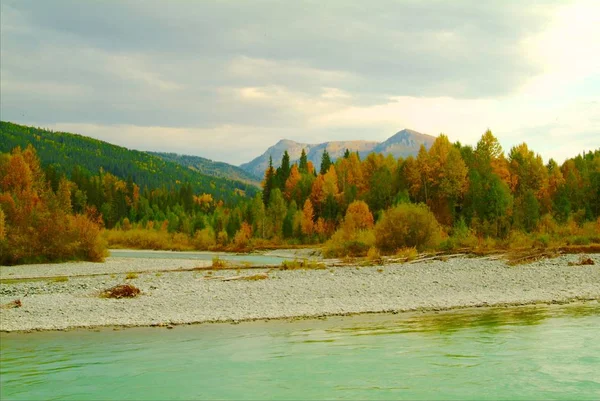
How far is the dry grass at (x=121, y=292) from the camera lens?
26047 millimetres

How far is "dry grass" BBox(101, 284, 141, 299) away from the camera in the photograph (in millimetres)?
26047

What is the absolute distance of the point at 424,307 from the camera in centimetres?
2259

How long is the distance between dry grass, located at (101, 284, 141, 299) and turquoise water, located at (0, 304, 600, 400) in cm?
693

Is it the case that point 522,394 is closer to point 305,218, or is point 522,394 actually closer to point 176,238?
point 305,218

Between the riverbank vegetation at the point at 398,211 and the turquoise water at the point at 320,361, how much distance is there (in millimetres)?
23521

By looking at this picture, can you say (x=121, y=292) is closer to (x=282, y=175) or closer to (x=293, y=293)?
(x=293, y=293)

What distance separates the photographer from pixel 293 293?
2664 cm

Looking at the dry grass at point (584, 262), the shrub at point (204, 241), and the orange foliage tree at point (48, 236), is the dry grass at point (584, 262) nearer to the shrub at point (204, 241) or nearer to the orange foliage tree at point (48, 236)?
the orange foliage tree at point (48, 236)

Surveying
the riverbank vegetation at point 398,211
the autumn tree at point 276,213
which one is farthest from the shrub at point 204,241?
the autumn tree at point 276,213

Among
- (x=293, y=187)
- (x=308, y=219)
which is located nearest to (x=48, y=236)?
Answer: (x=308, y=219)

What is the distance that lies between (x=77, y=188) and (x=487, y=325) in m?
→ 120

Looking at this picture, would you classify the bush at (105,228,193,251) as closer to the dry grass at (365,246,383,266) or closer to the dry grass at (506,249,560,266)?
the dry grass at (365,246,383,266)

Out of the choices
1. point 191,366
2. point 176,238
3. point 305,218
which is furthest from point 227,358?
point 176,238

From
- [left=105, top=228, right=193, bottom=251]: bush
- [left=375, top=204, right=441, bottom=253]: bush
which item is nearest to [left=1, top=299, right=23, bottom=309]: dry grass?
[left=375, top=204, right=441, bottom=253]: bush
